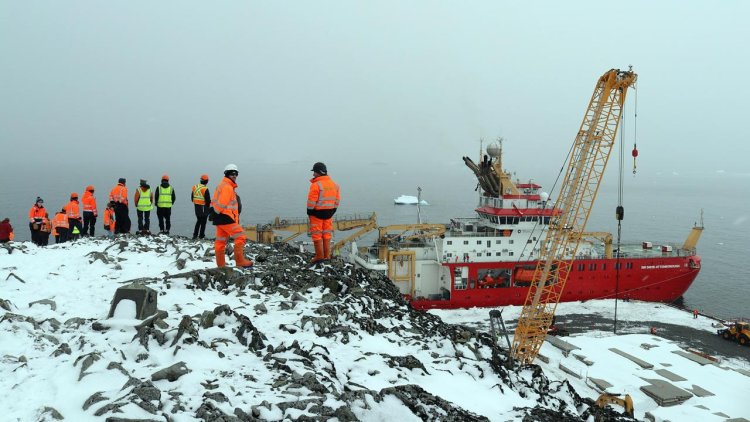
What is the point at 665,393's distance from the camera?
17.7m

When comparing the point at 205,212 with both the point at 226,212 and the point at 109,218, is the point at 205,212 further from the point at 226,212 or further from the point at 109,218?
the point at 109,218

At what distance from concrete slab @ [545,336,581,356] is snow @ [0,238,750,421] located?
1432cm

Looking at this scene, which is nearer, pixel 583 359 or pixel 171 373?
pixel 171 373

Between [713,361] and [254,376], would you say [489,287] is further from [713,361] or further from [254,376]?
[254,376]

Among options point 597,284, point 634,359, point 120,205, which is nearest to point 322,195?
point 120,205

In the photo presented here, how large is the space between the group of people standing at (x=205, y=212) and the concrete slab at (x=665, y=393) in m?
14.4

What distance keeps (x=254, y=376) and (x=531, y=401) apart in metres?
5.49

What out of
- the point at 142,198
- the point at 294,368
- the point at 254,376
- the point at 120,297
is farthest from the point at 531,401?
the point at 142,198

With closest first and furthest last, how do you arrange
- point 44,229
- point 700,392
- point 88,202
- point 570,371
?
1. point 88,202
2. point 44,229
3. point 700,392
4. point 570,371

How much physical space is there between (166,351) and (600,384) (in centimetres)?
1764

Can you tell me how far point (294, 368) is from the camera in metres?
6.61

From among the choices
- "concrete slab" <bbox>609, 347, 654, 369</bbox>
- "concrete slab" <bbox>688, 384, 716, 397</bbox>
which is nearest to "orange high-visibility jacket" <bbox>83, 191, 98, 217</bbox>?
"concrete slab" <bbox>609, 347, 654, 369</bbox>

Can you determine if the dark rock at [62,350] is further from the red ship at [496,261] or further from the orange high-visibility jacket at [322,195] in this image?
the red ship at [496,261]

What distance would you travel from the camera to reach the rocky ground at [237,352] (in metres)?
5.45
